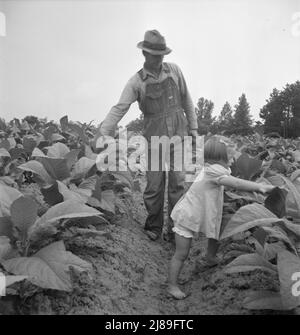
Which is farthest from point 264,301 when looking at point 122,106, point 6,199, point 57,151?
point 122,106

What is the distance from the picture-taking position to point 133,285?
2988 mm

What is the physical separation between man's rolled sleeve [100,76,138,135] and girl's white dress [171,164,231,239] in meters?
1.40

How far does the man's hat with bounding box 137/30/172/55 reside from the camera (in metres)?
3.95

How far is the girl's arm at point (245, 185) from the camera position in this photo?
2621 mm

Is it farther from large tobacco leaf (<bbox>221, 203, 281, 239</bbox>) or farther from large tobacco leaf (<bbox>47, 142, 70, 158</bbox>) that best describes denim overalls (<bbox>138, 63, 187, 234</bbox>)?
large tobacco leaf (<bbox>221, 203, 281, 239</bbox>)

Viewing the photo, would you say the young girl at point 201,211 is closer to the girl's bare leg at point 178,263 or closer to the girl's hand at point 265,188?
the girl's bare leg at point 178,263

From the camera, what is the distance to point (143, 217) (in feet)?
17.0

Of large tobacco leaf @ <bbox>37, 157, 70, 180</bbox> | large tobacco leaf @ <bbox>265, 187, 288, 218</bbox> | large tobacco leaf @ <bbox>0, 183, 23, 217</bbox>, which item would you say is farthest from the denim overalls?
large tobacco leaf @ <bbox>0, 183, 23, 217</bbox>

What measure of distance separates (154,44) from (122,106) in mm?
684

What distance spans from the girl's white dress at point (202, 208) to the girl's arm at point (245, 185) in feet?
→ 0.60

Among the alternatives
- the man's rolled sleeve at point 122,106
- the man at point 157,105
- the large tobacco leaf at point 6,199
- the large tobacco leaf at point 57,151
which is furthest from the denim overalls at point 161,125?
the large tobacco leaf at point 6,199

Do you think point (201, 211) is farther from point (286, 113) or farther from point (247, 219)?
point (286, 113)
